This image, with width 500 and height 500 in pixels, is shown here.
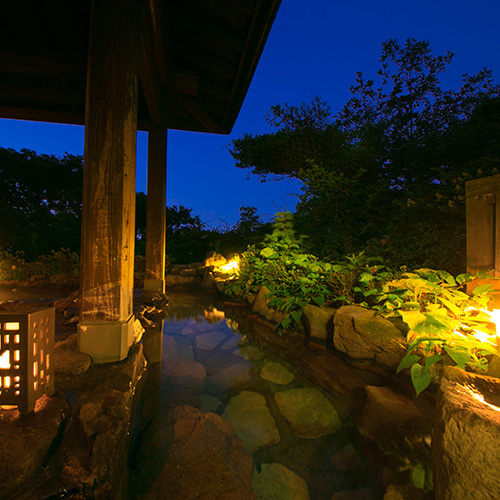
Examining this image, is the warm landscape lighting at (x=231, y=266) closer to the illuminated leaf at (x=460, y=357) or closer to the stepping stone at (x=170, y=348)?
the stepping stone at (x=170, y=348)

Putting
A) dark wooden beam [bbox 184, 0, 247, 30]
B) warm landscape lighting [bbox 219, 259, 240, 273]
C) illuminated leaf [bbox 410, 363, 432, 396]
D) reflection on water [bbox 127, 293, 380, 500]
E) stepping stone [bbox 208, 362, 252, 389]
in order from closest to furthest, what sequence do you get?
reflection on water [bbox 127, 293, 380, 500], illuminated leaf [bbox 410, 363, 432, 396], stepping stone [bbox 208, 362, 252, 389], dark wooden beam [bbox 184, 0, 247, 30], warm landscape lighting [bbox 219, 259, 240, 273]

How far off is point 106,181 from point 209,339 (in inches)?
110

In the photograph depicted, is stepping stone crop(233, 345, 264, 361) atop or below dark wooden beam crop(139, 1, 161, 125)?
below

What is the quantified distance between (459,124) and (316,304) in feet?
16.6

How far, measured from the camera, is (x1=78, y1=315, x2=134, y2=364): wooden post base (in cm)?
235

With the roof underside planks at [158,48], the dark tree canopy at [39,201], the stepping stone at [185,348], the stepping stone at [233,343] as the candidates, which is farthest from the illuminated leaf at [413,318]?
the dark tree canopy at [39,201]

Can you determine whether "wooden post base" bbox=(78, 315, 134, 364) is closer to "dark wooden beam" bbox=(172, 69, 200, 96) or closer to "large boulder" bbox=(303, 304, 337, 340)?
"large boulder" bbox=(303, 304, 337, 340)

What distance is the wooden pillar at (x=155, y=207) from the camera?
18.4 ft

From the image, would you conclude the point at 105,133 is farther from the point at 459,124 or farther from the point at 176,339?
the point at 459,124

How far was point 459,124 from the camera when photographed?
5441mm

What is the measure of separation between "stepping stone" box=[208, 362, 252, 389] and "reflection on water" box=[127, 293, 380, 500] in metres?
0.01

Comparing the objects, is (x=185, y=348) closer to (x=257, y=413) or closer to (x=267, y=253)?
(x=257, y=413)

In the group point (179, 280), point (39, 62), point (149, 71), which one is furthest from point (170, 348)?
point (179, 280)

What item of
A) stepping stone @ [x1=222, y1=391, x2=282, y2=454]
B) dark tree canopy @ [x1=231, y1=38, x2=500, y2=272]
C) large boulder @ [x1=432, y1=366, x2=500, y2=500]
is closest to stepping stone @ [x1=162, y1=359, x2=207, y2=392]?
stepping stone @ [x1=222, y1=391, x2=282, y2=454]
